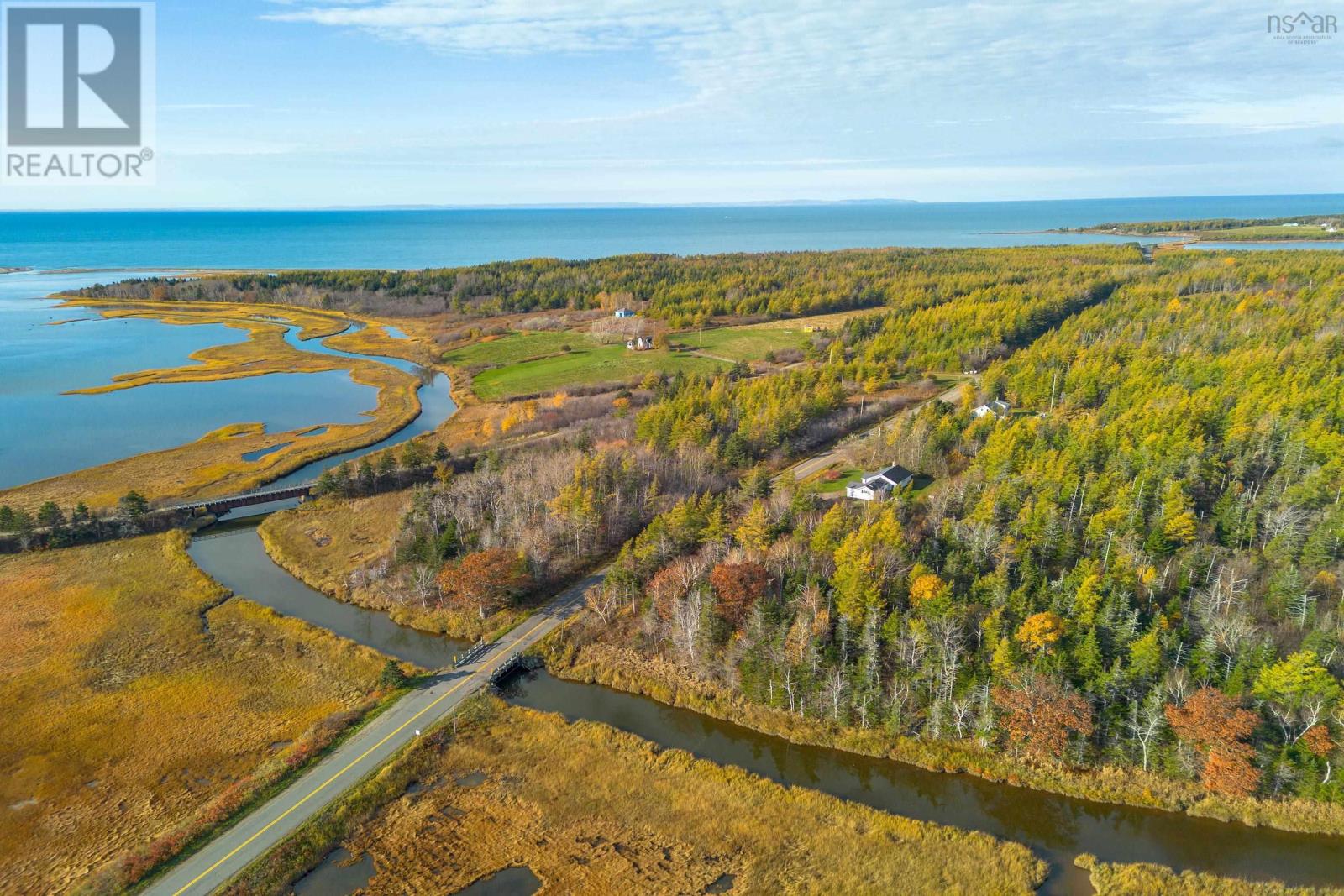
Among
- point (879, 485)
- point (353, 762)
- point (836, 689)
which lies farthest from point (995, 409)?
point (353, 762)

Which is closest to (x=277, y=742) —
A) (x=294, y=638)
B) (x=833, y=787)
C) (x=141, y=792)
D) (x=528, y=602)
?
(x=141, y=792)

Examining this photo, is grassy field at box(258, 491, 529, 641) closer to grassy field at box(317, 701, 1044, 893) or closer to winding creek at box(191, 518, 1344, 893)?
winding creek at box(191, 518, 1344, 893)

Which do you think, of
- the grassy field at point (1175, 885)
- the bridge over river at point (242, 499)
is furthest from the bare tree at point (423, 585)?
the grassy field at point (1175, 885)

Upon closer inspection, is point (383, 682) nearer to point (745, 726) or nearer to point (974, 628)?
point (745, 726)

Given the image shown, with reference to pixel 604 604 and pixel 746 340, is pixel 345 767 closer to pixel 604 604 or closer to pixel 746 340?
pixel 604 604

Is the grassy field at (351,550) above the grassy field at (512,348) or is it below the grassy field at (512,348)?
below

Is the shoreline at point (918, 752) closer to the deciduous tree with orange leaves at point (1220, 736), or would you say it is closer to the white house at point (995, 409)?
the deciduous tree with orange leaves at point (1220, 736)
